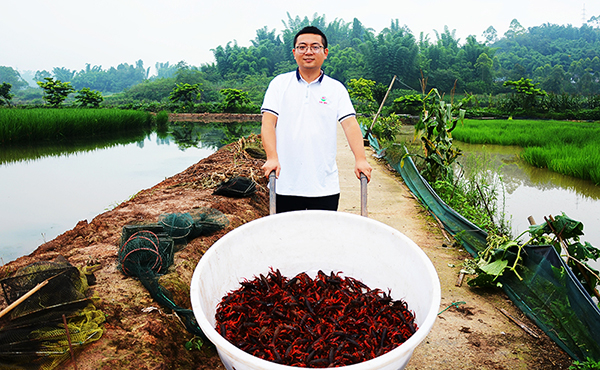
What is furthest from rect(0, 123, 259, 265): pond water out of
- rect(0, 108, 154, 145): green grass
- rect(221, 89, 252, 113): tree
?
rect(221, 89, 252, 113): tree

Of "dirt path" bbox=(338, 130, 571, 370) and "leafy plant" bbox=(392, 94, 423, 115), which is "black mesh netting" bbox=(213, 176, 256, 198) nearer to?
"dirt path" bbox=(338, 130, 571, 370)

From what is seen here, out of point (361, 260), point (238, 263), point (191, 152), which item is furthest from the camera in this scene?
point (191, 152)

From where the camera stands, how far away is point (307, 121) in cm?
170

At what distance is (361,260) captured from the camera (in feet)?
4.82

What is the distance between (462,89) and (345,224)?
47475 millimetres

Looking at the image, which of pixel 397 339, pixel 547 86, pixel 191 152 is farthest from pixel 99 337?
pixel 547 86

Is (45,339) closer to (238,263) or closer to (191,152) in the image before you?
(238,263)

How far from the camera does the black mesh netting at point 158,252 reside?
172 centimetres

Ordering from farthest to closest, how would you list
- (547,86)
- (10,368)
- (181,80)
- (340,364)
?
(181,80) → (547,86) → (10,368) → (340,364)

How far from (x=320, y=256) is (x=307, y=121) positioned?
2.08 ft

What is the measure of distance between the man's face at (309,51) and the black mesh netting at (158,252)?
4.08 ft

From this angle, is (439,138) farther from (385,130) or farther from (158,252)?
(385,130)

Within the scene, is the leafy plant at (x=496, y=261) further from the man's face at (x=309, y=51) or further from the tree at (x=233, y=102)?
the tree at (x=233, y=102)

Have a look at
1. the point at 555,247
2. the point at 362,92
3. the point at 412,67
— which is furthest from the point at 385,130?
the point at 412,67
